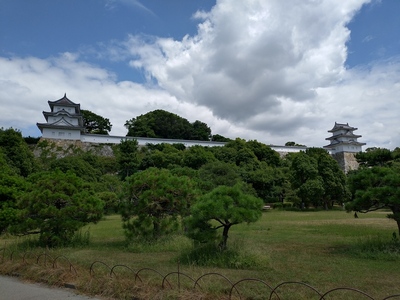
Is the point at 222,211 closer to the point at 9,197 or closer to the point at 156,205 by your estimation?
the point at 156,205

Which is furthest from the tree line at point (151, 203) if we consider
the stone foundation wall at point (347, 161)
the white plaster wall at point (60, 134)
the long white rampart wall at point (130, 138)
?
the stone foundation wall at point (347, 161)

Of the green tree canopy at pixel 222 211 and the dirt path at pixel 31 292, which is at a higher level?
the green tree canopy at pixel 222 211

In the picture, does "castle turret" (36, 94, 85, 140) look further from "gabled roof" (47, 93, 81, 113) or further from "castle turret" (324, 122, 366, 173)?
"castle turret" (324, 122, 366, 173)

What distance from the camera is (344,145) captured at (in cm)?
4981

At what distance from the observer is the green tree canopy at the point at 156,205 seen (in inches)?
397

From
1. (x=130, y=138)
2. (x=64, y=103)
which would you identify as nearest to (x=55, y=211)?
(x=130, y=138)

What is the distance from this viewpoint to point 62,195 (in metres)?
9.53

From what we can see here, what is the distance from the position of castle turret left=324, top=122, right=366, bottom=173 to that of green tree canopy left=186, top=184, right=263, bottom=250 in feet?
148

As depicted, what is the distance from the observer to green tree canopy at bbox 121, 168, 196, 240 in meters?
10.1

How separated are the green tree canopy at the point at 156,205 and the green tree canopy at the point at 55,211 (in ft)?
3.66

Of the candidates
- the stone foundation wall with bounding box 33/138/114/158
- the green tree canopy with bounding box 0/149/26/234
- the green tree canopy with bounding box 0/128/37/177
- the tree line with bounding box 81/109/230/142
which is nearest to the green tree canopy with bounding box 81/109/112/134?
the tree line with bounding box 81/109/230/142

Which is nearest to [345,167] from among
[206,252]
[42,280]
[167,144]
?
[167,144]

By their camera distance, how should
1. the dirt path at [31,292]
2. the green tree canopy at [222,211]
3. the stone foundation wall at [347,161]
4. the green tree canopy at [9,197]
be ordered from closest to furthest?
the dirt path at [31,292] → the green tree canopy at [222,211] → the green tree canopy at [9,197] → the stone foundation wall at [347,161]

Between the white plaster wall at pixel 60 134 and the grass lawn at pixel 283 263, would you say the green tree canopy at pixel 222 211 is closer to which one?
the grass lawn at pixel 283 263
